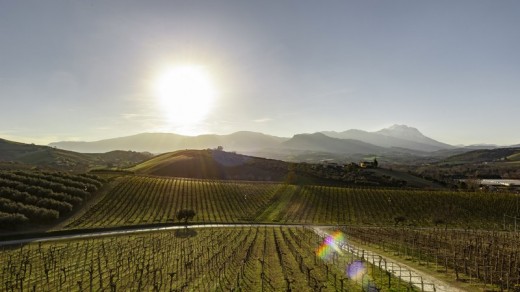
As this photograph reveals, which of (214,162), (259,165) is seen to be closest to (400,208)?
(259,165)

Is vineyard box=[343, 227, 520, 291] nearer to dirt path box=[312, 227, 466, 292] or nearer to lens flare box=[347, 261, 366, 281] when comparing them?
dirt path box=[312, 227, 466, 292]

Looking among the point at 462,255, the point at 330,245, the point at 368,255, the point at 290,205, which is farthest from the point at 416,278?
the point at 290,205

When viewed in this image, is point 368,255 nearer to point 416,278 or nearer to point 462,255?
point 462,255

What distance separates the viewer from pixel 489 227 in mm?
85125

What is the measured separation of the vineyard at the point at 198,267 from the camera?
33.0 m

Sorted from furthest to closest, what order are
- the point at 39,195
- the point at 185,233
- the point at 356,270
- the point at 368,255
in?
the point at 39,195 → the point at 185,233 → the point at 368,255 → the point at 356,270

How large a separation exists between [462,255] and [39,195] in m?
84.1

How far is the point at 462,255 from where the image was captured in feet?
143

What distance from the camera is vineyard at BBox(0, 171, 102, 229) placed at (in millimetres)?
72750

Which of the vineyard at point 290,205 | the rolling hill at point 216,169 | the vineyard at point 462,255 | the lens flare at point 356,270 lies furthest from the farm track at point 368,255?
the rolling hill at point 216,169

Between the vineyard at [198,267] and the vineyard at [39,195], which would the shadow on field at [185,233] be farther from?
the vineyard at [39,195]

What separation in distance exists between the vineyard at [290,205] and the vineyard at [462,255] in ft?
77.9

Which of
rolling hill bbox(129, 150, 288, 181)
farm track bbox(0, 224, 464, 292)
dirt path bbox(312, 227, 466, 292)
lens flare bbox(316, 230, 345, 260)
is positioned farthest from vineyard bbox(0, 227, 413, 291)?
rolling hill bbox(129, 150, 288, 181)

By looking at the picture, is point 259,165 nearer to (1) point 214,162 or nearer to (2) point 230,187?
(1) point 214,162
